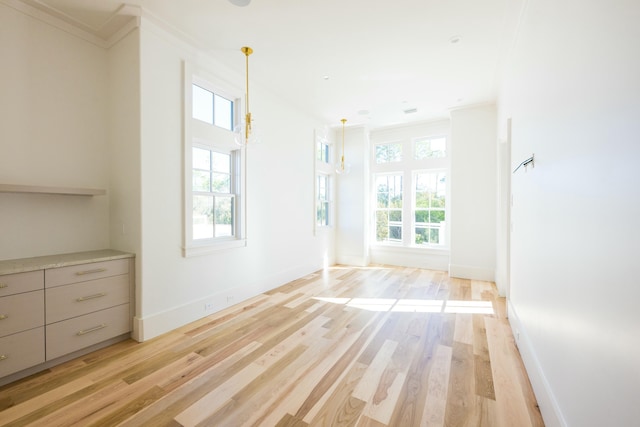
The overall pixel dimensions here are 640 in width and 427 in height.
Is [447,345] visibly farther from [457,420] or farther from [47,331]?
[47,331]

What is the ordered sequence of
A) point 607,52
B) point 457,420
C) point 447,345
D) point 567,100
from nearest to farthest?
point 607,52 → point 567,100 → point 457,420 → point 447,345

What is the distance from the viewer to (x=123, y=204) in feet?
9.48

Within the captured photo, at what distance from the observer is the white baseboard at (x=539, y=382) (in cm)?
154

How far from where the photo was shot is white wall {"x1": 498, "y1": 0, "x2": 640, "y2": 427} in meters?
0.92

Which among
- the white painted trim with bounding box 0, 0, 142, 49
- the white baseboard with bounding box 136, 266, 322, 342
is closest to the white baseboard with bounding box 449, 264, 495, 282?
the white baseboard with bounding box 136, 266, 322, 342

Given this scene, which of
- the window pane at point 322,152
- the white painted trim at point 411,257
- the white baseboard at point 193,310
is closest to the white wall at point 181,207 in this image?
the white baseboard at point 193,310

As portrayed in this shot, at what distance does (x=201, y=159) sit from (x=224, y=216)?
823mm

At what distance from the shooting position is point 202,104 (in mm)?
3422

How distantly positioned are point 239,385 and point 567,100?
2828mm

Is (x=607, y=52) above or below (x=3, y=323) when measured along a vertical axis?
above

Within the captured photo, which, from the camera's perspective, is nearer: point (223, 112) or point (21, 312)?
point (21, 312)

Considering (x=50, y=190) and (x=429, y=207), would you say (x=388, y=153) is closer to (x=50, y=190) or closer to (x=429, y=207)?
(x=429, y=207)

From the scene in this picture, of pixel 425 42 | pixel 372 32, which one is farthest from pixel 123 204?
pixel 425 42

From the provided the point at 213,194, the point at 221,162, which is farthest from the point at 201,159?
the point at 213,194
